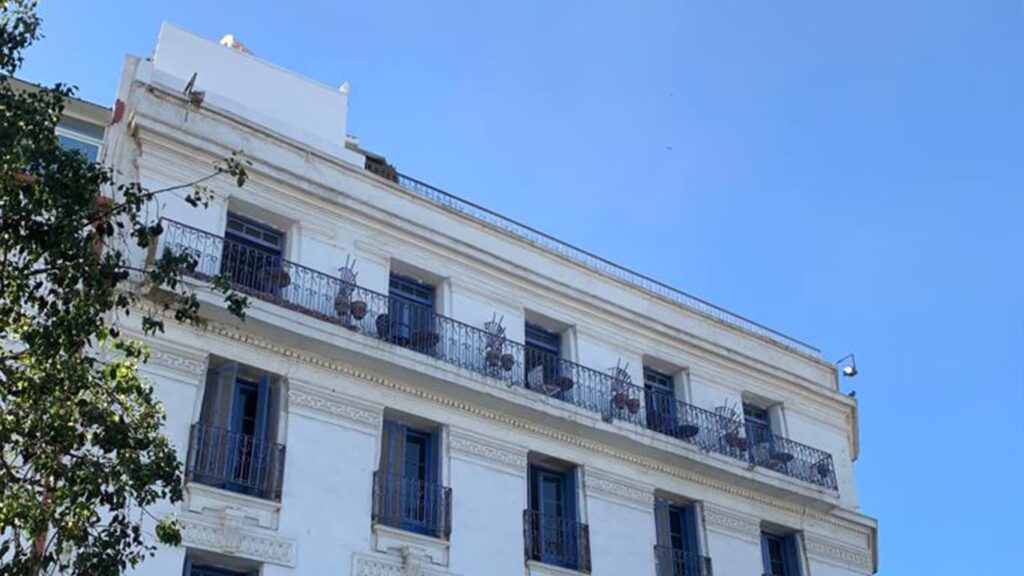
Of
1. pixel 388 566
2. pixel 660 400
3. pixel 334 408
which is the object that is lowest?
pixel 388 566

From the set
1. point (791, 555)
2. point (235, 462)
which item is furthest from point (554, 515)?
point (235, 462)

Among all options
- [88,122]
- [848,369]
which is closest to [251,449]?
[88,122]

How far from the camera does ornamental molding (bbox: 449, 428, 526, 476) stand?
16.7 m

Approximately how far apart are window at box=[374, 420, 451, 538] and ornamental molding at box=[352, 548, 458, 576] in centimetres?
48

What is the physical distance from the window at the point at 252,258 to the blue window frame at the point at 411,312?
1.78 meters

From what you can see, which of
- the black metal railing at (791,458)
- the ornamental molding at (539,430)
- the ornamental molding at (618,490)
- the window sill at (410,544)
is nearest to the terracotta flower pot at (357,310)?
the ornamental molding at (539,430)

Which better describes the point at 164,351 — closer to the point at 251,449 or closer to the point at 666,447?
the point at 251,449

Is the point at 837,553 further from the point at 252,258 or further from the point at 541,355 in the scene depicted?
the point at 252,258

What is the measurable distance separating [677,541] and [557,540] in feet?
8.58

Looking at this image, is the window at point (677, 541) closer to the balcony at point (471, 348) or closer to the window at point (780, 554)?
the balcony at point (471, 348)

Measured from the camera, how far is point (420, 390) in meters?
16.6

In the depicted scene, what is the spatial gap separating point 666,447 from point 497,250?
4.15 m

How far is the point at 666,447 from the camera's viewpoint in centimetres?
1859

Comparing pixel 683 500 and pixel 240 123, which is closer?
pixel 240 123
